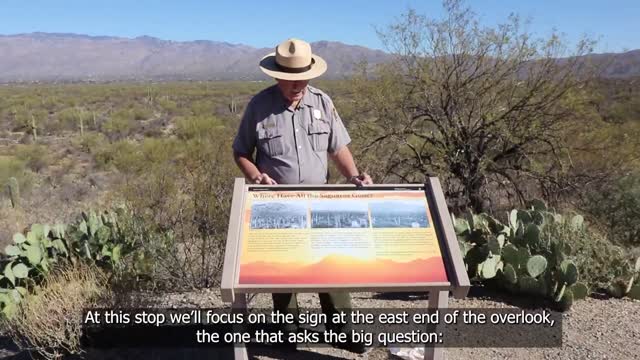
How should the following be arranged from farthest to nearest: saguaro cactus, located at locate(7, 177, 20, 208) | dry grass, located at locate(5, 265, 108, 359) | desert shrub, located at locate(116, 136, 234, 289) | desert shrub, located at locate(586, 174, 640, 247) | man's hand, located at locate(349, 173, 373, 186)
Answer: saguaro cactus, located at locate(7, 177, 20, 208) → desert shrub, located at locate(586, 174, 640, 247) → desert shrub, located at locate(116, 136, 234, 289) → dry grass, located at locate(5, 265, 108, 359) → man's hand, located at locate(349, 173, 373, 186)

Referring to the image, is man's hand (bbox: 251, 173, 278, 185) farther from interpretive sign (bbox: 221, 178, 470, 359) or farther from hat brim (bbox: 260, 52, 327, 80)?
hat brim (bbox: 260, 52, 327, 80)

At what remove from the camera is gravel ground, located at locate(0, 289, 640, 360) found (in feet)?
14.9

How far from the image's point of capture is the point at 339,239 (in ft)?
11.6

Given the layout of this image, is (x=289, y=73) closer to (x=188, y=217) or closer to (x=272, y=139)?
(x=272, y=139)

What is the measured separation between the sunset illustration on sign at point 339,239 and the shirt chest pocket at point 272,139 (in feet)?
1.39

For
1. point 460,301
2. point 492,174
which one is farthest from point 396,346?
point 492,174

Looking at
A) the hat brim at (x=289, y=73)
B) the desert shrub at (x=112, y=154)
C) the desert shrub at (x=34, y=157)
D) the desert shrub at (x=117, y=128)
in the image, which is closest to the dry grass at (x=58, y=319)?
the hat brim at (x=289, y=73)

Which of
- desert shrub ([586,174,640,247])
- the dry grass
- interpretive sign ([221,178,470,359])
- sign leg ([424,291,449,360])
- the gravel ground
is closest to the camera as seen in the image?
interpretive sign ([221,178,470,359])

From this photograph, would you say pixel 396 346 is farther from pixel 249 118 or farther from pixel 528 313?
pixel 249 118

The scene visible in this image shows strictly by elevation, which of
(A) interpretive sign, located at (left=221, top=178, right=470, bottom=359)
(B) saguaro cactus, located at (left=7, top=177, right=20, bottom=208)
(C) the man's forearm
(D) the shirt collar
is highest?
(D) the shirt collar

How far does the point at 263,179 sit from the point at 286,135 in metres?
0.37

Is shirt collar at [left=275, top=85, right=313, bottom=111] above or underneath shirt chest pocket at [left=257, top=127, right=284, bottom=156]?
above

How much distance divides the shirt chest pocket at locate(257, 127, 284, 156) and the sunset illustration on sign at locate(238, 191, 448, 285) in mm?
424

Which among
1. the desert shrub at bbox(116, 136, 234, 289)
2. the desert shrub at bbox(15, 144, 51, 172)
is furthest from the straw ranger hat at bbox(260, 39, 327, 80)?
the desert shrub at bbox(15, 144, 51, 172)
